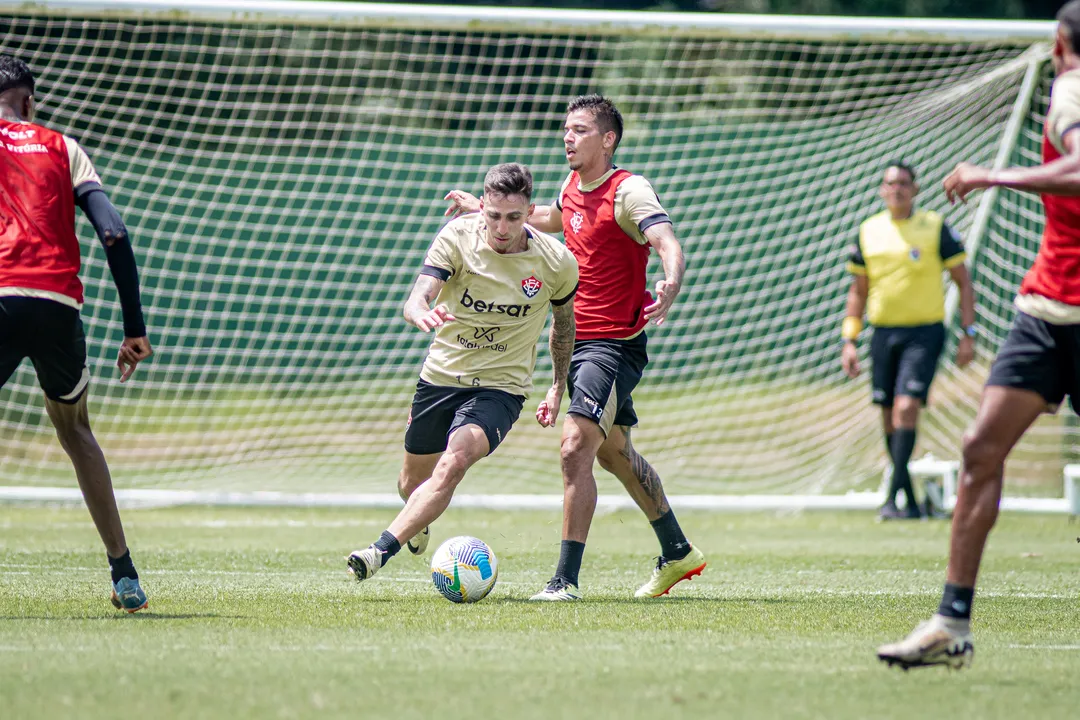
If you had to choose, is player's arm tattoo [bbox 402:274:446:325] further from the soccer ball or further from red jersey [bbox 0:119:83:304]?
red jersey [bbox 0:119:83:304]

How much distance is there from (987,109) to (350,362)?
7425 millimetres

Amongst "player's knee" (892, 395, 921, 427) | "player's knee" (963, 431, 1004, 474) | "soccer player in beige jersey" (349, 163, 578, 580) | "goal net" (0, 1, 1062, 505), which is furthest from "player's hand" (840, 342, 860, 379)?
"player's knee" (963, 431, 1004, 474)

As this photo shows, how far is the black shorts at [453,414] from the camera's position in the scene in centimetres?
645

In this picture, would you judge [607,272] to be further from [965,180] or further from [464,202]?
[965,180]

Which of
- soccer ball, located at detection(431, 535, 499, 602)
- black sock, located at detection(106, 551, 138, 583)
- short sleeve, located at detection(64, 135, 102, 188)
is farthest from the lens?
soccer ball, located at detection(431, 535, 499, 602)

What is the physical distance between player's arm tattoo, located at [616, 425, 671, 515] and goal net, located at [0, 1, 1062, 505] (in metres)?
6.14

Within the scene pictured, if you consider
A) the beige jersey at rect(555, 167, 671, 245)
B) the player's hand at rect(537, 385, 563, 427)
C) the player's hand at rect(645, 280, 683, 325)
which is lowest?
the player's hand at rect(537, 385, 563, 427)

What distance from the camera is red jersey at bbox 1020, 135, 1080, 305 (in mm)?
4461

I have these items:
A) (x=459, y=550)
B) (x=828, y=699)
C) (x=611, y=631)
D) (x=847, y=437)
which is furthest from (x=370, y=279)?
(x=828, y=699)

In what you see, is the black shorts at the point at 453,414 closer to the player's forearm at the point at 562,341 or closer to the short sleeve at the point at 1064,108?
the player's forearm at the point at 562,341

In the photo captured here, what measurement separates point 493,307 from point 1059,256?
2.83m

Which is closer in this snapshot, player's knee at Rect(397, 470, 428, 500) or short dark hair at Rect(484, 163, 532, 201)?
short dark hair at Rect(484, 163, 532, 201)

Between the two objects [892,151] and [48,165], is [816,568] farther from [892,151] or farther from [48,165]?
[892,151]

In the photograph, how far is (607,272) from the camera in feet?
22.5
